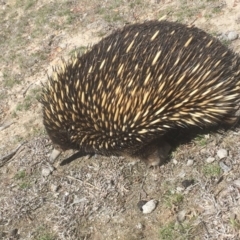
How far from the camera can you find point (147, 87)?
132 inches

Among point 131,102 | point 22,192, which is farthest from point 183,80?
point 22,192

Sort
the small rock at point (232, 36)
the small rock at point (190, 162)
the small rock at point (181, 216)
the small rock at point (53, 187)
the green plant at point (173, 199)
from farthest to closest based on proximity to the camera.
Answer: the small rock at point (232, 36), the small rock at point (53, 187), the small rock at point (190, 162), the green plant at point (173, 199), the small rock at point (181, 216)

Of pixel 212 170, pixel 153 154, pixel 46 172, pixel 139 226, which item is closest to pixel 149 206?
pixel 139 226

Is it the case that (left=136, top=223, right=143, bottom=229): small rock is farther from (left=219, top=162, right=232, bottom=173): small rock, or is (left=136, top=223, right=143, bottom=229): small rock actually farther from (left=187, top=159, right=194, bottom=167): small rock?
(left=219, top=162, right=232, bottom=173): small rock

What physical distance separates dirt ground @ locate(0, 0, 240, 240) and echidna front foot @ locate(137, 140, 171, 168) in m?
0.07

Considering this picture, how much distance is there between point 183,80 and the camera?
11.0ft

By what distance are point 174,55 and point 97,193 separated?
4.32 feet

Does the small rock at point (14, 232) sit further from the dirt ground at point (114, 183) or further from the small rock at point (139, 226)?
the small rock at point (139, 226)

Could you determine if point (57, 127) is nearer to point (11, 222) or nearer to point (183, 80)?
point (11, 222)

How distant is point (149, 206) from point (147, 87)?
0.92 metres

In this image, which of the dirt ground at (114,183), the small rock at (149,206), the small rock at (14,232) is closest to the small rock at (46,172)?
the dirt ground at (114,183)

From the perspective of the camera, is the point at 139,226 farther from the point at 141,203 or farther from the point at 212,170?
the point at 212,170

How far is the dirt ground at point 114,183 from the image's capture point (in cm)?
334

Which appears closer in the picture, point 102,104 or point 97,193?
point 102,104
